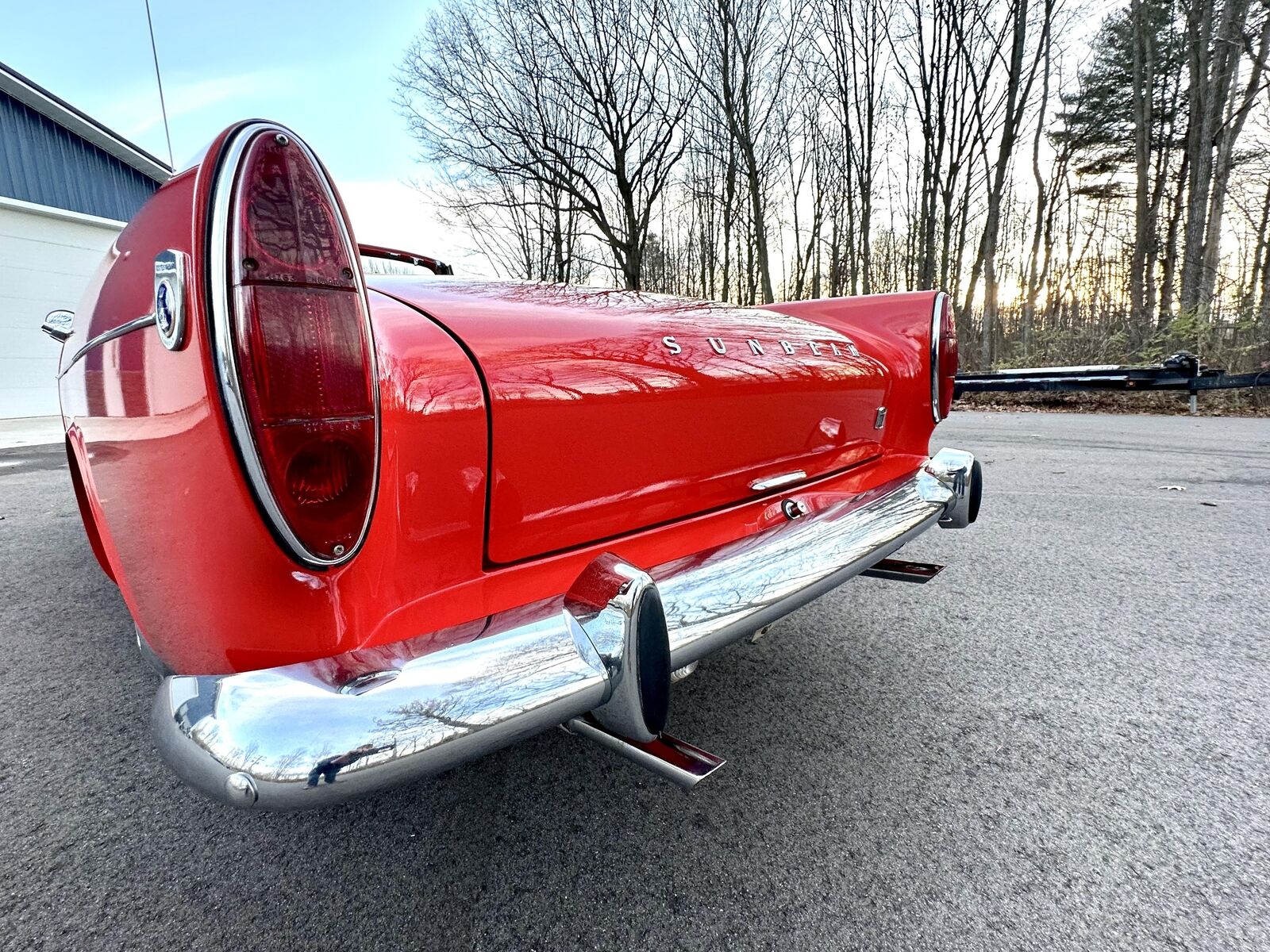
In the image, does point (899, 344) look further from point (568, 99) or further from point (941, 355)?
point (568, 99)

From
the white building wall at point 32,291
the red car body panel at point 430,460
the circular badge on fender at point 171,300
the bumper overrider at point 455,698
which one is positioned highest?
the white building wall at point 32,291

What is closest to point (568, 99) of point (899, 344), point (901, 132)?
point (901, 132)

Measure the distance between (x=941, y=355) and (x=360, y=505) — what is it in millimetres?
2140

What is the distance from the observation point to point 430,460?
0.96 meters

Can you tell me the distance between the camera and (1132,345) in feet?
39.7

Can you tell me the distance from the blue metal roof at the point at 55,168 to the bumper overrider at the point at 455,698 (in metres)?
16.6

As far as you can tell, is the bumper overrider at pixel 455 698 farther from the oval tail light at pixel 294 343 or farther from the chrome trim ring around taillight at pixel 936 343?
the chrome trim ring around taillight at pixel 936 343

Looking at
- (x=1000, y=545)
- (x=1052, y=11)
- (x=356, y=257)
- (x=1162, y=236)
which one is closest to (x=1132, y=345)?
(x=1162, y=236)

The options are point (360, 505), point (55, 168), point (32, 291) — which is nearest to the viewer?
point (360, 505)

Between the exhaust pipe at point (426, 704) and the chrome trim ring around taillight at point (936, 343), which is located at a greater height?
the chrome trim ring around taillight at point (936, 343)

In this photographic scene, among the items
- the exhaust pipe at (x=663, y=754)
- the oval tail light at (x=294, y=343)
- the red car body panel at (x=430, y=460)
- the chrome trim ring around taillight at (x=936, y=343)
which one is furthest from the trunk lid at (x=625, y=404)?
the chrome trim ring around taillight at (x=936, y=343)

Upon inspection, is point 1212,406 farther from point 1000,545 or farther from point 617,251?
point 617,251

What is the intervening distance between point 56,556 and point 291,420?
11.6 feet

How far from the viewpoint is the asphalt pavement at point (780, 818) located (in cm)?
109
